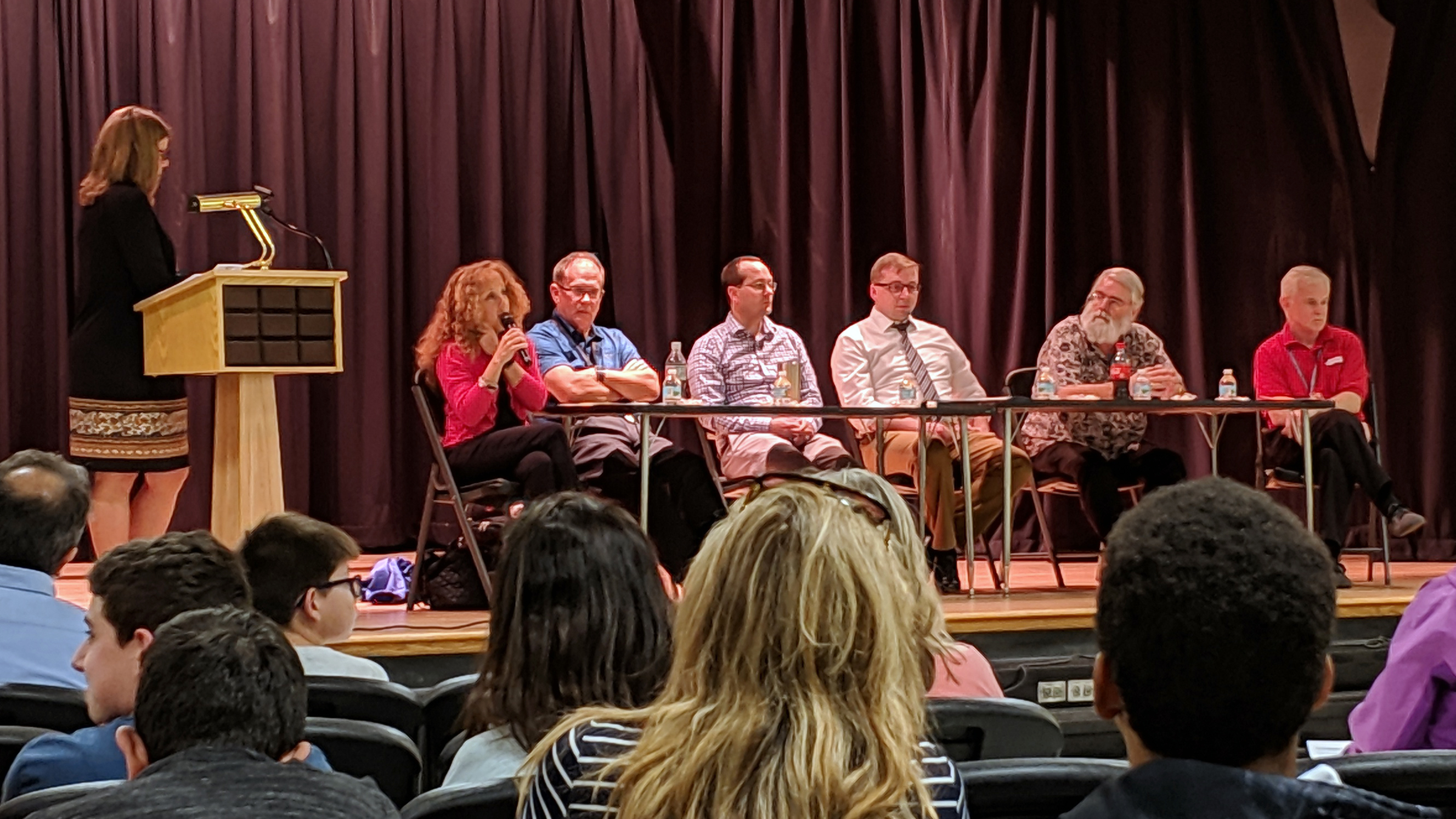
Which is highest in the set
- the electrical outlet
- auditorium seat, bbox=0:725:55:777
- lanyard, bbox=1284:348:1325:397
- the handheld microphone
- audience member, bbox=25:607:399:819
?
the handheld microphone

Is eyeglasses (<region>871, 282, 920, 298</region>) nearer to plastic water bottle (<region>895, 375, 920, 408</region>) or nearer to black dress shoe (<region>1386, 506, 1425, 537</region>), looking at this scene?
plastic water bottle (<region>895, 375, 920, 408</region>)

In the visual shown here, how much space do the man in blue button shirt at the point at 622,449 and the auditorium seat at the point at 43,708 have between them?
276 cm

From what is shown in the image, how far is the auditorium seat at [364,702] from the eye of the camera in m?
2.34

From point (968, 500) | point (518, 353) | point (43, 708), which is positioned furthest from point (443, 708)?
point (968, 500)

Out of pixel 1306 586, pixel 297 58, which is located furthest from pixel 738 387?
pixel 1306 586

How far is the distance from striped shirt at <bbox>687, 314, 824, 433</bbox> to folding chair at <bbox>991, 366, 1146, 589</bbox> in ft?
2.71

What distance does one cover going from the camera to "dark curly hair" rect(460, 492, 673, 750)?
6.11 ft

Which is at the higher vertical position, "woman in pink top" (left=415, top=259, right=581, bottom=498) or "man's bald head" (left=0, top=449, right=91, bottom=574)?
"woman in pink top" (left=415, top=259, right=581, bottom=498)

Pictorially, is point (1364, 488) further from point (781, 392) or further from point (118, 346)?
point (118, 346)

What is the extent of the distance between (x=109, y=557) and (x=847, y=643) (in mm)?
1114

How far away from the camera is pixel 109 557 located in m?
2.08

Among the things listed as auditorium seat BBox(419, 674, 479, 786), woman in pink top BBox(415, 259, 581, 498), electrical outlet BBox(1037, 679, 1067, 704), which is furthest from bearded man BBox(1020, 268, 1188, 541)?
auditorium seat BBox(419, 674, 479, 786)

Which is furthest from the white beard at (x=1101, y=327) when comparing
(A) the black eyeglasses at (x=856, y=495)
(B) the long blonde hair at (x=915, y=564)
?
(A) the black eyeglasses at (x=856, y=495)

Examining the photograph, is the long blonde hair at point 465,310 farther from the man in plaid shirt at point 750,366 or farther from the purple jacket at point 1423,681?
the purple jacket at point 1423,681
